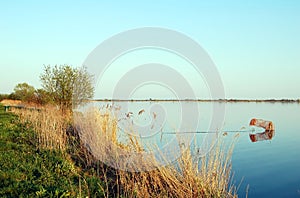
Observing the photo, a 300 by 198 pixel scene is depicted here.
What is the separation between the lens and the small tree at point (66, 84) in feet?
76.8

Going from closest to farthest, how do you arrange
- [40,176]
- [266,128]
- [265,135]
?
[40,176]
[265,135]
[266,128]

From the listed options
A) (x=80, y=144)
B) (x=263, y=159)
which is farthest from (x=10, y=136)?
(x=263, y=159)

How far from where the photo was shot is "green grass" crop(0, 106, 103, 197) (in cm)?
595

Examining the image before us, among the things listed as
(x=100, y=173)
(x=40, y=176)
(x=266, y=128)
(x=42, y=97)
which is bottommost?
(x=100, y=173)

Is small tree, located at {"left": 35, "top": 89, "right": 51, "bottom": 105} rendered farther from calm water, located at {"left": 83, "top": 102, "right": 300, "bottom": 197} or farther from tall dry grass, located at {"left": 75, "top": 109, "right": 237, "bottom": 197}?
tall dry grass, located at {"left": 75, "top": 109, "right": 237, "bottom": 197}

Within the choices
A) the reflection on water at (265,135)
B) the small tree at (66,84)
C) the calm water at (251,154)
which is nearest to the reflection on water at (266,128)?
the reflection on water at (265,135)

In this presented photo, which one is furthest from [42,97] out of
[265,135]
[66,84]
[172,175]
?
[172,175]

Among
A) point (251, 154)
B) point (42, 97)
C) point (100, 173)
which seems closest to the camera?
point (100, 173)

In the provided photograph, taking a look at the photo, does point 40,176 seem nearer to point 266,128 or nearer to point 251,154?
point 251,154

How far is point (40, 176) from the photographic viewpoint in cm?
712

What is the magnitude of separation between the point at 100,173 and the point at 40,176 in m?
1.86

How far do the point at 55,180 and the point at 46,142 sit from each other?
4.28m

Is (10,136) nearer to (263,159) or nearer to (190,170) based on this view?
(190,170)

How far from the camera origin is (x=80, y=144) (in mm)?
11055
